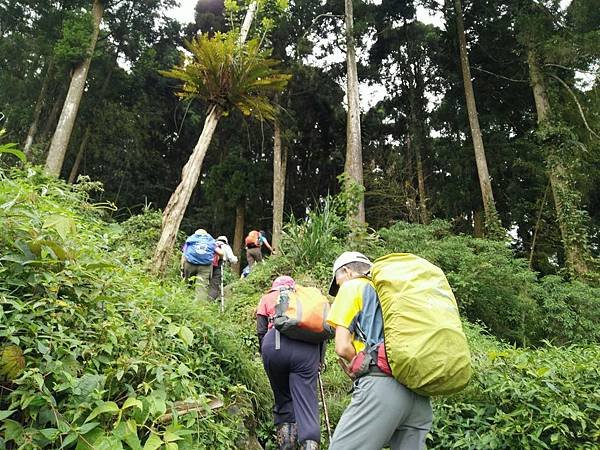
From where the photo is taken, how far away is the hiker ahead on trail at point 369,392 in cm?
197

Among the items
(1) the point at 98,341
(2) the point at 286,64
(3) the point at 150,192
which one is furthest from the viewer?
(3) the point at 150,192

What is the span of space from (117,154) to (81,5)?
5.62 meters

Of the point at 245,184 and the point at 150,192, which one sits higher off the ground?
the point at 245,184

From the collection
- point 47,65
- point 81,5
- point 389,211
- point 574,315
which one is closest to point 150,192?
point 47,65

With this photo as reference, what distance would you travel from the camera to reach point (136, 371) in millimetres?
2129

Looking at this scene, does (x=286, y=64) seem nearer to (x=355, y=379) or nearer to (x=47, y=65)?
(x=47, y=65)

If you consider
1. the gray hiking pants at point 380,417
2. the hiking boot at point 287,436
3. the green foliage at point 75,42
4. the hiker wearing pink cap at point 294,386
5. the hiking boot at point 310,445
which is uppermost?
the green foliage at point 75,42

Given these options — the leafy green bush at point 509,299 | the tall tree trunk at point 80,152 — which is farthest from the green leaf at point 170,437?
the tall tree trunk at point 80,152

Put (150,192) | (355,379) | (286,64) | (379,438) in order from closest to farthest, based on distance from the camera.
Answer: (379,438)
(355,379)
(286,64)
(150,192)

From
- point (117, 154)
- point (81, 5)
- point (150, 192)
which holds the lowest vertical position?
point (150, 192)

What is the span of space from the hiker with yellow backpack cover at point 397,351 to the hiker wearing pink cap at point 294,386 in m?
0.89

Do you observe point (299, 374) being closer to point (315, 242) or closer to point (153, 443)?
point (153, 443)

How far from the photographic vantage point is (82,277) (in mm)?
2469

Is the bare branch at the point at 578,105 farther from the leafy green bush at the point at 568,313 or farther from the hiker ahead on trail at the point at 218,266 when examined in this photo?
the hiker ahead on trail at the point at 218,266
